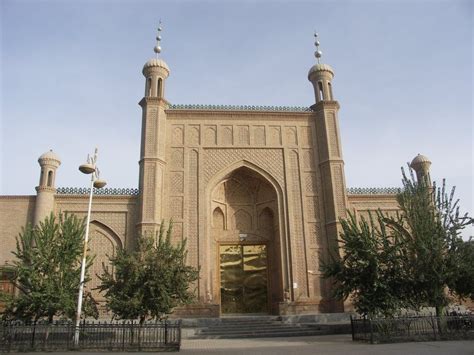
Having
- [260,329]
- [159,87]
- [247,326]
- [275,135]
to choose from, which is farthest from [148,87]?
[260,329]

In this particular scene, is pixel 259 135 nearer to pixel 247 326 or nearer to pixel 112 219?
pixel 112 219

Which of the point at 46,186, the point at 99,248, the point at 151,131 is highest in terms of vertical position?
the point at 151,131

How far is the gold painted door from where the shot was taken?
1878 centimetres

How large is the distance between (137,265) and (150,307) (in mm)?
1292

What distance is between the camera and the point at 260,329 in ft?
48.8

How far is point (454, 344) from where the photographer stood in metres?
10.5

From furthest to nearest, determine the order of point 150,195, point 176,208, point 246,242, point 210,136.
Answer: point 210,136 → point 246,242 → point 176,208 → point 150,195

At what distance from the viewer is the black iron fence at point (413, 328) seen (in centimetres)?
1145

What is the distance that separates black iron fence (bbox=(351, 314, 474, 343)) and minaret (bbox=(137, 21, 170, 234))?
9.21 meters

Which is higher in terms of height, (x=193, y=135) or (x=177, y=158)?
(x=193, y=135)

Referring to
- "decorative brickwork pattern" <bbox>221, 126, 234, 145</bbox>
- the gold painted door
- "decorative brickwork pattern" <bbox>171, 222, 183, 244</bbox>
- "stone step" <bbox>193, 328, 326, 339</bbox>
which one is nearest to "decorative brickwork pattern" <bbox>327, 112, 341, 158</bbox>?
"decorative brickwork pattern" <bbox>221, 126, 234, 145</bbox>

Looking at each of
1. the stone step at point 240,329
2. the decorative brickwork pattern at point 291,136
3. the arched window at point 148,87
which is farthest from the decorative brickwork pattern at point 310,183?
the arched window at point 148,87

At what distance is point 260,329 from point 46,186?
441 inches

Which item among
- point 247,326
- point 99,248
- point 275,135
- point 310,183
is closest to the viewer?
point 247,326
